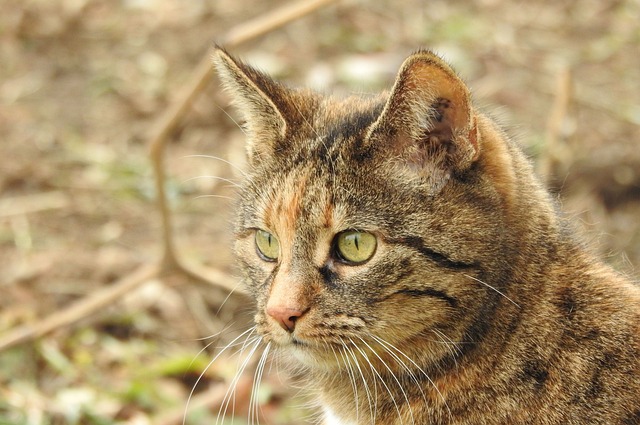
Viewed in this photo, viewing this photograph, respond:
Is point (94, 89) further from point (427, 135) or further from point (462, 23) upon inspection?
point (427, 135)

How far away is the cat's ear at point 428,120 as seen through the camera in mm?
2652

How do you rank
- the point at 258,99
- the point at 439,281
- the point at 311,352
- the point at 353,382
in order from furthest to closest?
the point at 258,99
the point at 353,382
the point at 311,352
the point at 439,281

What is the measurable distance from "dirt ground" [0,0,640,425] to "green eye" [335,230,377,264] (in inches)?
31.5

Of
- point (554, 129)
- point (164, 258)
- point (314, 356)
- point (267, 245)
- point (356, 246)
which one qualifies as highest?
point (554, 129)

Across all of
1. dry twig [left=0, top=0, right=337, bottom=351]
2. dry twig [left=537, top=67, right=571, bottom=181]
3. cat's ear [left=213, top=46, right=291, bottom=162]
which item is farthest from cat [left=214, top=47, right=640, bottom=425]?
dry twig [left=537, top=67, right=571, bottom=181]

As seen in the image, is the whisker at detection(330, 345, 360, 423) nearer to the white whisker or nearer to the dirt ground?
the white whisker

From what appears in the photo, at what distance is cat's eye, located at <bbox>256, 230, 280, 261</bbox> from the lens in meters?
3.05

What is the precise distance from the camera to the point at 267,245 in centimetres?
310

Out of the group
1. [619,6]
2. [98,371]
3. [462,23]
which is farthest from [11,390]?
[619,6]

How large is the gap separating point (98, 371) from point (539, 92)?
4297 mm

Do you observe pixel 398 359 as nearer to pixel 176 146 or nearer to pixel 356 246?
pixel 356 246

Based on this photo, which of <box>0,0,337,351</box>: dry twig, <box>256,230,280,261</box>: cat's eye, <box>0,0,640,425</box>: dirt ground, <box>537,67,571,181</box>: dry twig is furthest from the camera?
<box>537,67,571,181</box>: dry twig

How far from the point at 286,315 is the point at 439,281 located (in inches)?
19.9

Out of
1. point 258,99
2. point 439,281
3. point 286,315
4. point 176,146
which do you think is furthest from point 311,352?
point 176,146
